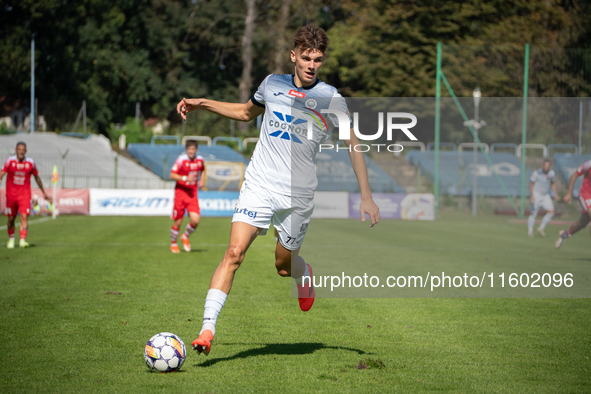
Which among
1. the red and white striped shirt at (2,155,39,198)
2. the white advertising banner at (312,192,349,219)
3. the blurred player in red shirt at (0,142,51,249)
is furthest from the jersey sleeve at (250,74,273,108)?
the white advertising banner at (312,192,349,219)

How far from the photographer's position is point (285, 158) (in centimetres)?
491

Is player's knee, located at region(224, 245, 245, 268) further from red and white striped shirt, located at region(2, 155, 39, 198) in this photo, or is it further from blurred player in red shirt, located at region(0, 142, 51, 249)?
red and white striped shirt, located at region(2, 155, 39, 198)

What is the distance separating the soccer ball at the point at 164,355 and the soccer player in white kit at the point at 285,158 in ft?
1.53

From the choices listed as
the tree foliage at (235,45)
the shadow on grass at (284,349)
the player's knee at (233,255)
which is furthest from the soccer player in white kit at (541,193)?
the player's knee at (233,255)

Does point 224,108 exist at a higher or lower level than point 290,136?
higher

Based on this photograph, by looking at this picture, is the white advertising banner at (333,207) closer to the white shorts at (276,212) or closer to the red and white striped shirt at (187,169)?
the red and white striped shirt at (187,169)

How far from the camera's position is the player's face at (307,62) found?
4.85 meters

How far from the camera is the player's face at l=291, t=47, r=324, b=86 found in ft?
15.9

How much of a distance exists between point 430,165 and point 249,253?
723 inches

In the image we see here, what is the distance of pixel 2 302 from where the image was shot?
23.2ft

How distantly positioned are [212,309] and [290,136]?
1466mm

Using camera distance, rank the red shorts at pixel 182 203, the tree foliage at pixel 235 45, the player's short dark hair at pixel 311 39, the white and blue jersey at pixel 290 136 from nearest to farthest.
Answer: the player's short dark hair at pixel 311 39 → the white and blue jersey at pixel 290 136 → the red shorts at pixel 182 203 → the tree foliage at pixel 235 45

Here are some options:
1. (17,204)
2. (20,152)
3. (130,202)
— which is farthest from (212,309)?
(130,202)

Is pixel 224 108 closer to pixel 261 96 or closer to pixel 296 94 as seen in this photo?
pixel 261 96
